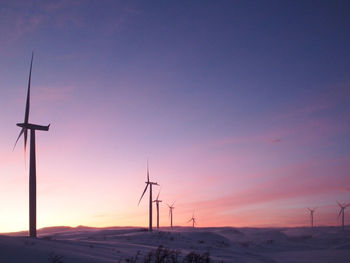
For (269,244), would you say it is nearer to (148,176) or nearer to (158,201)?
(148,176)

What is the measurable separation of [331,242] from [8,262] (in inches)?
1936

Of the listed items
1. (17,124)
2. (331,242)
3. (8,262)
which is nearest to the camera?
(8,262)

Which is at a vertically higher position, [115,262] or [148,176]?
[148,176]

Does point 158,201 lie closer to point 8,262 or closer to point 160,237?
point 160,237

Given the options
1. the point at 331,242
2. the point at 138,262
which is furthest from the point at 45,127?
the point at 331,242

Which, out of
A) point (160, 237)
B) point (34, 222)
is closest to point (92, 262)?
point (34, 222)

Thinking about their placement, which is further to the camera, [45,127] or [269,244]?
[269,244]

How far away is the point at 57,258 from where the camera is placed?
11469 millimetres

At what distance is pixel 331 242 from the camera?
49.8 m

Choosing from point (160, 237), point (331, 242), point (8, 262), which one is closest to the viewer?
point (8, 262)

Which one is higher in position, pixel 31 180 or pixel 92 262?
pixel 31 180

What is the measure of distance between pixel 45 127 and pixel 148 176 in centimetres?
3585

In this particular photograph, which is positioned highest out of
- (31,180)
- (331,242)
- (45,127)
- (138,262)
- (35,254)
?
(45,127)

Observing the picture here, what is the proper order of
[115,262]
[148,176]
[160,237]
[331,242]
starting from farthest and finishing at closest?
[148,176], [331,242], [160,237], [115,262]
